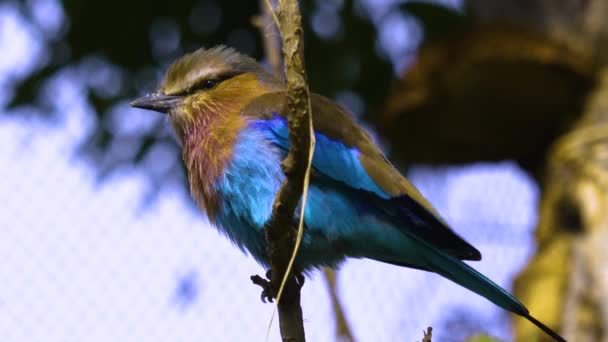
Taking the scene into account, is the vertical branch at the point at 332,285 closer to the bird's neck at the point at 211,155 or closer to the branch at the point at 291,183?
the bird's neck at the point at 211,155

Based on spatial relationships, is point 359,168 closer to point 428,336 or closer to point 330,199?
point 330,199

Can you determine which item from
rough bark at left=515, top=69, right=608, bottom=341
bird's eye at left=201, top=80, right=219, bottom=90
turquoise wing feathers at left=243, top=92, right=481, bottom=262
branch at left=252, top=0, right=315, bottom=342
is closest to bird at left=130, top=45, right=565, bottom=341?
turquoise wing feathers at left=243, top=92, right=481, bottom=262

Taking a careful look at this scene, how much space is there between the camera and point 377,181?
2996mm

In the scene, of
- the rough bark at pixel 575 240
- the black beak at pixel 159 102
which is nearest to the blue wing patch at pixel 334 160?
the black beak at pixel 159 102

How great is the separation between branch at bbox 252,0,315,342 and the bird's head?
0.71 m

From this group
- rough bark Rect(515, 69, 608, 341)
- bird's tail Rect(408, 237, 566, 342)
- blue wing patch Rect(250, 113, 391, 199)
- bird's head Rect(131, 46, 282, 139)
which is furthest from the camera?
rough bark Rect(515, 69, 608, 341)

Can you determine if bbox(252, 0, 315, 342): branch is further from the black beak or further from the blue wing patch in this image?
the black beak

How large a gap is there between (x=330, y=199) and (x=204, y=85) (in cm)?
75

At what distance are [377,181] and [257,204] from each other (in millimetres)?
339

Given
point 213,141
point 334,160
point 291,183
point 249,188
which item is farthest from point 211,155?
point 291,183

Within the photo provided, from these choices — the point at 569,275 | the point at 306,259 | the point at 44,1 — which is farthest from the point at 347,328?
the point at 44,1

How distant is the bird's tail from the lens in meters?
2.86

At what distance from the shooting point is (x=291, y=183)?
252 centimetres

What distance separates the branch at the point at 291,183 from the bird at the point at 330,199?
14 centimetres
